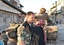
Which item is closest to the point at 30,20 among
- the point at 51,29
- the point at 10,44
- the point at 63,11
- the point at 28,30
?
the point at 28,30

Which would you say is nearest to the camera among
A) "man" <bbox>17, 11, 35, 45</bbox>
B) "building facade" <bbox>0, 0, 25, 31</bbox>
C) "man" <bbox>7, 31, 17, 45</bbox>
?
"man" <bbox>17, 11, 35, 45</bbox>

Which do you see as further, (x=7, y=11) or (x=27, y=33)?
(x=7, y=11)

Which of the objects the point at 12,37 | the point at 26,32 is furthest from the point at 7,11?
the point at 26,32

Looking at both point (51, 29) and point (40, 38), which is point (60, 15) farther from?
point (40, 38)

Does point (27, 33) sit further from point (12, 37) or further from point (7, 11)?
point (7, 11)

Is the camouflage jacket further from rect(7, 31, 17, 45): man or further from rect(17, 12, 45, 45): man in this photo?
rect(7, 31, 17, 45): man

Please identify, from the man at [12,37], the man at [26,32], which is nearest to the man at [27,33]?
the man at [26,32]

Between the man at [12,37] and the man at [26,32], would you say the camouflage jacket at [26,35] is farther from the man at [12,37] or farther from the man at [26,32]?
the man at [12,37]

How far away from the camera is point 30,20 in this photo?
4.37 meters

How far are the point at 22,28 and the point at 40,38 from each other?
1.90 feet

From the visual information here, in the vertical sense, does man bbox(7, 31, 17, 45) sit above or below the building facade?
below

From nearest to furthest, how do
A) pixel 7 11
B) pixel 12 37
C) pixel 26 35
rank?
pixel 26 35, pixel 12 37, pixel 7 11

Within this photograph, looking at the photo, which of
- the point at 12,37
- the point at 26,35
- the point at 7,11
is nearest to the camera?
the point at 26,35

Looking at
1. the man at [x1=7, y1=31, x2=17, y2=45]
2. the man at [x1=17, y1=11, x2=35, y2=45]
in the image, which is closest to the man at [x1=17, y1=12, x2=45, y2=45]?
the man at [x1=17, y1=11, x2=35, y2=45]
